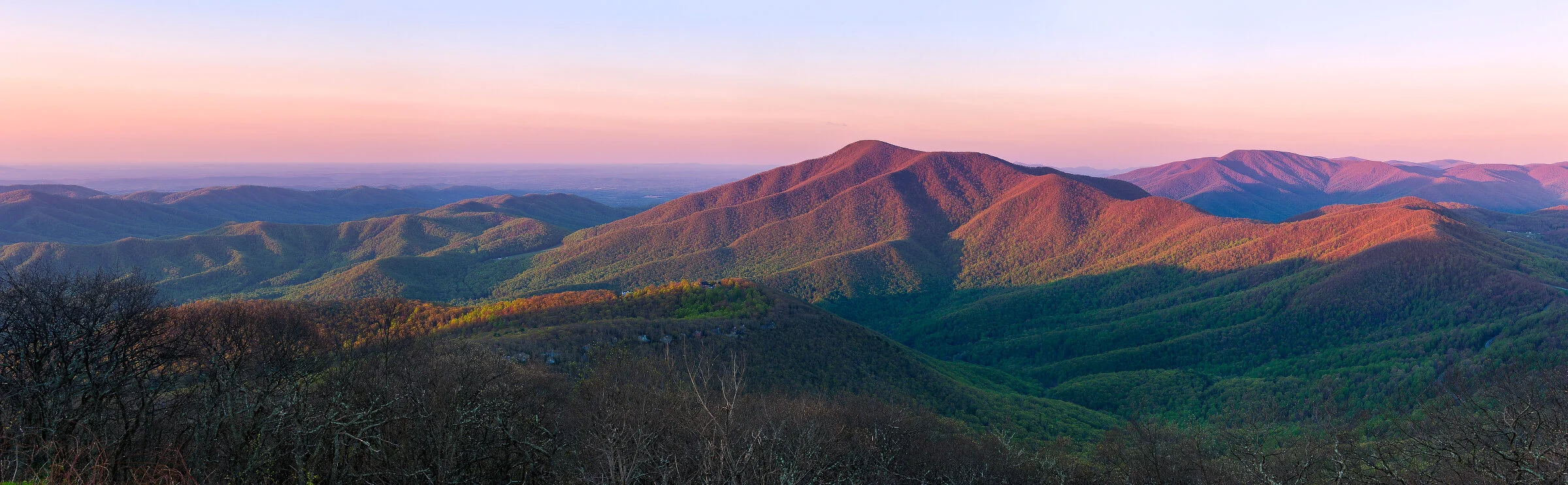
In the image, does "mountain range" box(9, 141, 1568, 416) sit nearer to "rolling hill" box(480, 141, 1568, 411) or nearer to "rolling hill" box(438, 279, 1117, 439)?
"rolling hill" box(480, 141, 1568, 411)

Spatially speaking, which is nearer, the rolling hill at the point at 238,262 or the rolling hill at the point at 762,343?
the rolling hill at the point at 762,343

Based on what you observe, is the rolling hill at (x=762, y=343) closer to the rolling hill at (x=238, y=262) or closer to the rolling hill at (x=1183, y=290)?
the rolling hill at (x=1183, y=290)

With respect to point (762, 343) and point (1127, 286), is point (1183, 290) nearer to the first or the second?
point (1127, 286)

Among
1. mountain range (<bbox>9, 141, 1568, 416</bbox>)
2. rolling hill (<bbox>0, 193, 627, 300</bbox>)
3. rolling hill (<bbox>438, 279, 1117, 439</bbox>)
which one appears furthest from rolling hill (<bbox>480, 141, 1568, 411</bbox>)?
rolling hill (<bbox>438, 279, 1117, 439</bbox>)

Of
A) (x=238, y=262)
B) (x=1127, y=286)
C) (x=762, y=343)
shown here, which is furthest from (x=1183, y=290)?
(x=238, y=262)

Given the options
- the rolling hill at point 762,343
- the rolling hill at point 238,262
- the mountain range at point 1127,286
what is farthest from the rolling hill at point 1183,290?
the rolling hill at point 762,343

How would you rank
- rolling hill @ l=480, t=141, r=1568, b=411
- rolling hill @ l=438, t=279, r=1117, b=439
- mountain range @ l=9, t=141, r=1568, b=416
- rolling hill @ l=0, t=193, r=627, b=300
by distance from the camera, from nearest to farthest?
rolling hill @ l=438, t=279, r=1117, b=439 → mountain range @ l=9, t=141, r=1568, b=416 → rolling hill @ l=480, t=141, r=1568, b=411 → rolling hill @ l=0, t=193, r=627, b=300

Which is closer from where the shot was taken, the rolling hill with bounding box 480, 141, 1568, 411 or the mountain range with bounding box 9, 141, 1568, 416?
the mountain range with bounding box 9, 141, 1568, 416

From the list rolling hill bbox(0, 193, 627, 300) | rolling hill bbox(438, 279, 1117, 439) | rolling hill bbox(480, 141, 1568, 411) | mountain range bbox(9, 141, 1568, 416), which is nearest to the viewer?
rolling hill bbox(438, 279, 1117, 439)
